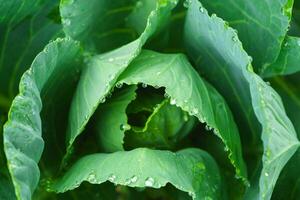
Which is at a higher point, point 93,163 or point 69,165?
point 93,163

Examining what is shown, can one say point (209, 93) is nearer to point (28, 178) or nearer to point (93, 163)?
point (93, 163)

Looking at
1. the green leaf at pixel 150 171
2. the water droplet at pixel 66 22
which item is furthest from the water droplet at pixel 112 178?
the water droplet at pixel 66 22

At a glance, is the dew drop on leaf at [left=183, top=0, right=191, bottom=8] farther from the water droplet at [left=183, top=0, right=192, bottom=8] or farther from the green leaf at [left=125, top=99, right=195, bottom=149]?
the green leaf at [left=125, top=99, right=195, bottom=149]

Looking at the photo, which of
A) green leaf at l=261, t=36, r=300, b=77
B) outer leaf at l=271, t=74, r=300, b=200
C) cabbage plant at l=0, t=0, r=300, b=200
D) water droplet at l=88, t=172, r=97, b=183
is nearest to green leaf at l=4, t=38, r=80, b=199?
cabbage plant at l=0, t=0, r=300, b=200

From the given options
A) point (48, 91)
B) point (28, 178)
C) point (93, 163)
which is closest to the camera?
point (28, 178)

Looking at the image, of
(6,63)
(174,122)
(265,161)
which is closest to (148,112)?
(174,122)

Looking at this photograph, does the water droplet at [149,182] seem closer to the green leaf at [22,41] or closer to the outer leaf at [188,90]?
the outer leaf at [188,90]

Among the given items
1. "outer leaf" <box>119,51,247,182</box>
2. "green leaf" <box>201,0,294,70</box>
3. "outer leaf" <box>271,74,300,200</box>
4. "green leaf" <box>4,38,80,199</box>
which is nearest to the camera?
"green leaf" <box>4,38,80,199</box>
